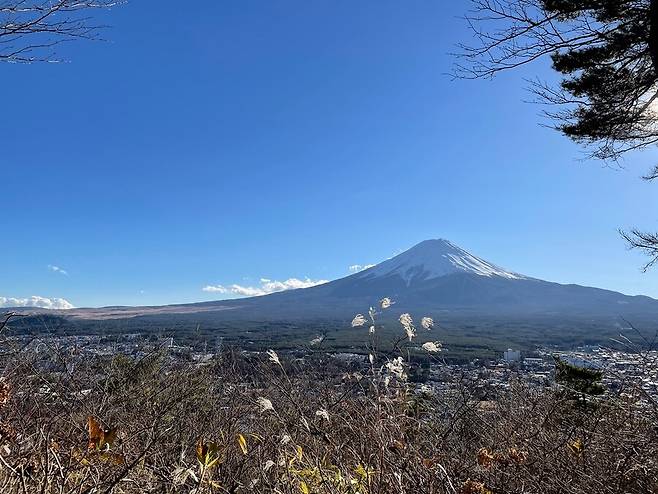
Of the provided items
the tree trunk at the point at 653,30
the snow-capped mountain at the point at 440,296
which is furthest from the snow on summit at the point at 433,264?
the tree trunk at the point at 653,30

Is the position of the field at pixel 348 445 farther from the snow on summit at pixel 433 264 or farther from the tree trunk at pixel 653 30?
the snow on summit at pixel 433 264

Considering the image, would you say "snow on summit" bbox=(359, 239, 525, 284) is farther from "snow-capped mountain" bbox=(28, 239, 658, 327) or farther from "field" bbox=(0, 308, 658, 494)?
"field" bbox=(0, 308, 658, 494)

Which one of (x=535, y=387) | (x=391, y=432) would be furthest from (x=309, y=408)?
(x=535, y=387)

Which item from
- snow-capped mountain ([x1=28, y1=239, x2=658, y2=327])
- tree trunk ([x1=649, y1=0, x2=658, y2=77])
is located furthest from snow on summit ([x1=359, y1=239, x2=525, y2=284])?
tree trunk ([x1=649, y1=0, x2=658, y2=77])

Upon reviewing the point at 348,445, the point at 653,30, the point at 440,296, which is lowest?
the point at 348,445

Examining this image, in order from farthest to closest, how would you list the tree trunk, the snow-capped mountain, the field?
the snow-capped mountain < the tree trunk < the field

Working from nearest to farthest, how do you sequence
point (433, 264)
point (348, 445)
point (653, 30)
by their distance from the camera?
point (348, 445), point (653, 30), point (433, 264)

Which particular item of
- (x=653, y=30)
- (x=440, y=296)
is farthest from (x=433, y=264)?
(x=653, y=30)

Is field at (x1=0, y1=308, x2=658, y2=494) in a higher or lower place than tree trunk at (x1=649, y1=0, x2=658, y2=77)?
lower

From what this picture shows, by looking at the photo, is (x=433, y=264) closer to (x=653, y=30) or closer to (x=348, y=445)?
(x=653, y=30)
